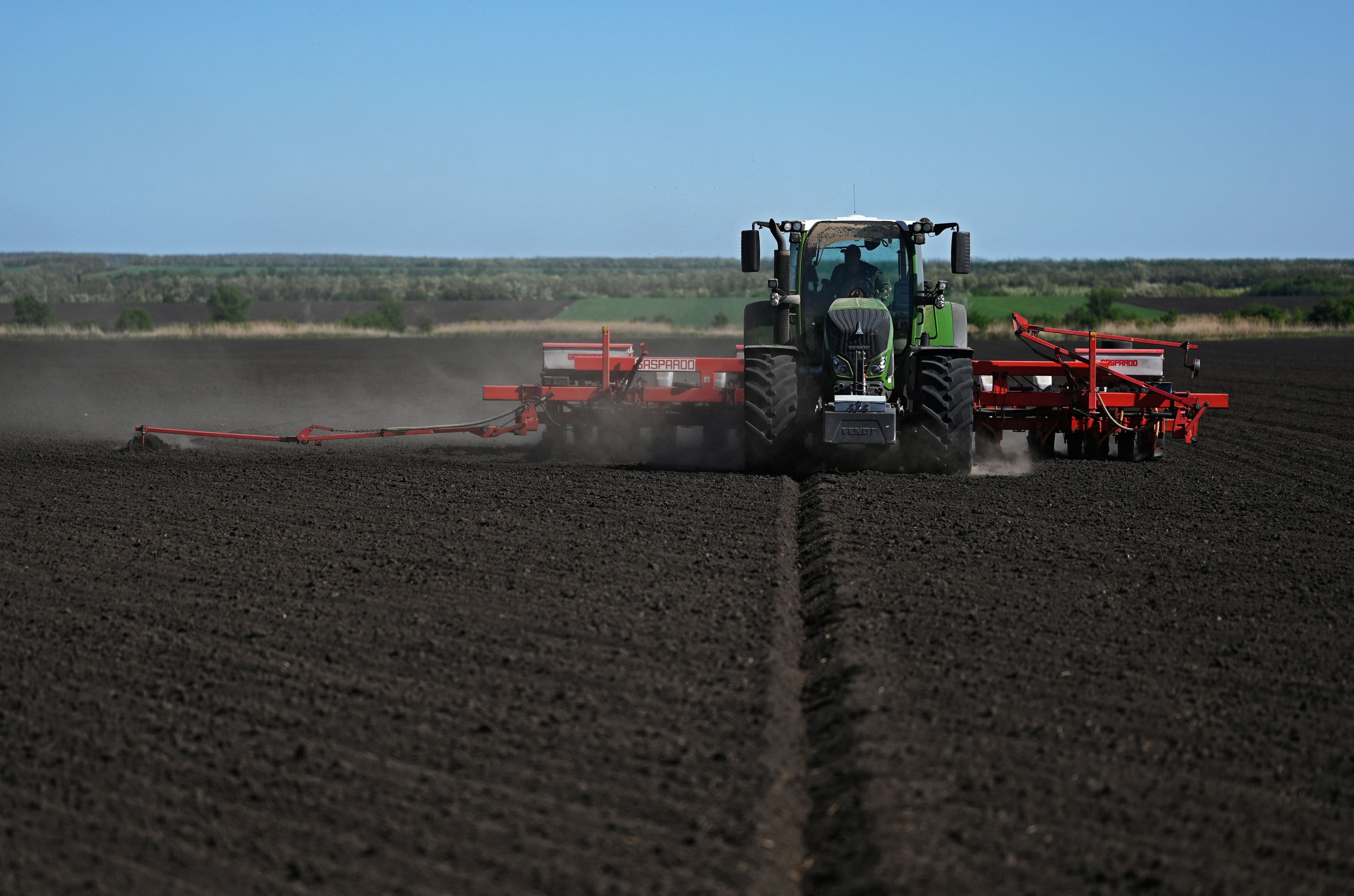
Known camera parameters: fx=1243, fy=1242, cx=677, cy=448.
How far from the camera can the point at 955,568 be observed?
8.12 meters

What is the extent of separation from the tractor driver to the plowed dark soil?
→ 2.72m

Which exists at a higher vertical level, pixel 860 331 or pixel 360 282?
pixel 360 282

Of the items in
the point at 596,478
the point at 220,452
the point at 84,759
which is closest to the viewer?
the point at 84,759

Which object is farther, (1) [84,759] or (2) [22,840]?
(1) [84,759]

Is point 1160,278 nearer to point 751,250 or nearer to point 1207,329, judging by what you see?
point 1207,329

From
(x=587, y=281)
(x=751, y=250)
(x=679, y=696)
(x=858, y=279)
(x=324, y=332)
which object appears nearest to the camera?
(x=679, y=696)

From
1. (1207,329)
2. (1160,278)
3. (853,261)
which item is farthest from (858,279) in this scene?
(1160,278)

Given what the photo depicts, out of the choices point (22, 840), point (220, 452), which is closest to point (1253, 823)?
point (22, 840)

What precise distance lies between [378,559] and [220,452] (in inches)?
276

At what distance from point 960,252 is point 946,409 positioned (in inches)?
60.5

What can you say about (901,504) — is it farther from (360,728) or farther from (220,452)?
(220,452)

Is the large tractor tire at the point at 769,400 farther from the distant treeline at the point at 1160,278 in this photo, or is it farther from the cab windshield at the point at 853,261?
the distant treeline at the point at 1160,278

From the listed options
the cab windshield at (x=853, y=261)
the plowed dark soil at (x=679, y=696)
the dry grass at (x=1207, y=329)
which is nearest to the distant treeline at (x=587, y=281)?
the dry grass at (x=1207, y=329)

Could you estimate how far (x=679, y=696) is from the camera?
5.60 meters
